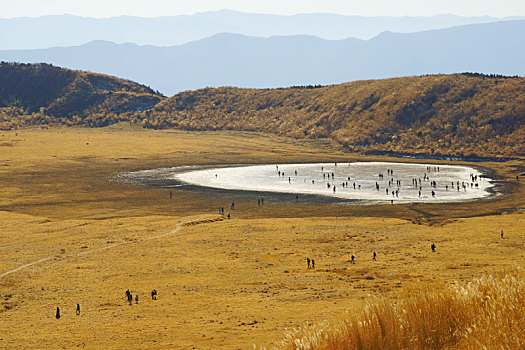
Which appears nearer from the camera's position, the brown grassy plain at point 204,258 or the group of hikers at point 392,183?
the brown grassy plain at point 204,258

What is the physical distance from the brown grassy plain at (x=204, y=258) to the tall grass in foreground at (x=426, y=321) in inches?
17.1

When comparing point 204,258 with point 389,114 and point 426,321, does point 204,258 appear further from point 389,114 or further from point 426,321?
point 389,114

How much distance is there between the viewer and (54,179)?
82.7 metres

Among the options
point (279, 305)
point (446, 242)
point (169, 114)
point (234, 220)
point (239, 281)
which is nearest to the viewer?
point (279, 305)

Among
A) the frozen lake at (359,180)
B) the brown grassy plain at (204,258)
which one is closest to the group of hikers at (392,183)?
the frozen lake at (359,180)

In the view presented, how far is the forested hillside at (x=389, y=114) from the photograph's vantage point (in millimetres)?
126812

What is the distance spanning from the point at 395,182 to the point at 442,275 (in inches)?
1957

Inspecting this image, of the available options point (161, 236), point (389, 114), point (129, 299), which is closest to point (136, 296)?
point (129, 299)

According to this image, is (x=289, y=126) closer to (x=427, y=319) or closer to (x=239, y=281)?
(x=239, y=281)

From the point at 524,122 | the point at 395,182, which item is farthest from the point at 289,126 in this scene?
the point at 395,182

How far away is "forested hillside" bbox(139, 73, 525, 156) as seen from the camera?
126812mm

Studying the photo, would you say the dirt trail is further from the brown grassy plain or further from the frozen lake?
the frozen lake

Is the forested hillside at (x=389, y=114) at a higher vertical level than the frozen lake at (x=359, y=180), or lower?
higher

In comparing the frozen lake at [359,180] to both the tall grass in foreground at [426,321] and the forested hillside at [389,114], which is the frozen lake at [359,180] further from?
the tall grass in foreground at [426,321]
